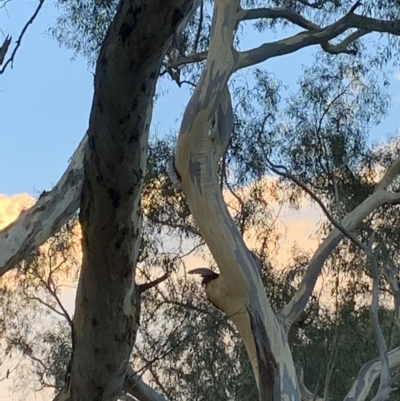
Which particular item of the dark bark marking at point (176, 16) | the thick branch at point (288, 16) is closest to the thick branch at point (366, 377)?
the thick branch at point (288, 16)

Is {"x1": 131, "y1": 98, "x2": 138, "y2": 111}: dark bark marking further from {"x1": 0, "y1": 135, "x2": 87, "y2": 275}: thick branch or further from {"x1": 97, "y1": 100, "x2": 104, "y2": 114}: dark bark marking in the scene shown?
{"x1": 0, "y1": 135, "x2": 87, "y2": 275}: thick branch

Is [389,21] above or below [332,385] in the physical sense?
above

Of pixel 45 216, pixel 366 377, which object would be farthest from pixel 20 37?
pixel 366 377

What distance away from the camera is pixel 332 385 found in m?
6.75

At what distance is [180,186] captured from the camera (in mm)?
3828

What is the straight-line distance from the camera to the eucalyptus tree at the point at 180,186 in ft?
4.31

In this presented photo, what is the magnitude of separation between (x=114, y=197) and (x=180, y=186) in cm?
247

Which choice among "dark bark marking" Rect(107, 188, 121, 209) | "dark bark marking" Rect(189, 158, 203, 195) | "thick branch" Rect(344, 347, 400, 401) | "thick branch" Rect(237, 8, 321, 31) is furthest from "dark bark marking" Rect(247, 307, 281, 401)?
"dark bark marking" Rect(107, 188, 121, 209)

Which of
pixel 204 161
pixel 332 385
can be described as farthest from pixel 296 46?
pixel 332 385

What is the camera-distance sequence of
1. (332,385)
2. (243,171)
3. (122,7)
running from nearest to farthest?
(122,7), (243,171), (332,385)

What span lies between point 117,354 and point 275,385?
7.43ft

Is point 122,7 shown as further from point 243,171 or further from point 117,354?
point 243,171

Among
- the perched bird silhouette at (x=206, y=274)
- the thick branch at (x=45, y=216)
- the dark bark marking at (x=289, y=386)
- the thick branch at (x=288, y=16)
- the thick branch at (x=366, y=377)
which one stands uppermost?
the thick branch at (x=288, y=16)

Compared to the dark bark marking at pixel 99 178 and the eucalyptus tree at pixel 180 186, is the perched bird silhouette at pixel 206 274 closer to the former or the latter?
the eucalyptus tree at pixel 180 186
